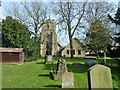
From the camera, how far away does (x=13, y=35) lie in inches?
1019

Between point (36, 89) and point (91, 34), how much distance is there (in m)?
20.1

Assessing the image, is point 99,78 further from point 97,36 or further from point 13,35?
point 13,35

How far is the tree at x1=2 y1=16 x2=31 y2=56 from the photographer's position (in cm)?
2512

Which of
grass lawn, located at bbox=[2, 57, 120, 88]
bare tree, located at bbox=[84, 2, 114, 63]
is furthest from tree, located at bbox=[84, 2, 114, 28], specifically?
grass lawn, located at bbox=[2, 57, 120, 88]

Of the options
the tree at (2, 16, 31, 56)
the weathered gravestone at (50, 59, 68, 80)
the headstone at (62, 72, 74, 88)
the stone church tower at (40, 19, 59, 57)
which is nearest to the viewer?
the headstone at (62, 72, 74, 88)

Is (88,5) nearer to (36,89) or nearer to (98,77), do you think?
(36,89)

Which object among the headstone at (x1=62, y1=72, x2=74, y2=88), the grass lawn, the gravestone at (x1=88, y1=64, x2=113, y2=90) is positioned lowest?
the grass lawn

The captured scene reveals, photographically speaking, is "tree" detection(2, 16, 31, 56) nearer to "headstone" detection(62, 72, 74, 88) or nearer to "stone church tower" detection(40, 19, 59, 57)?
"stone church tower" detection(40, 19, 59, 57)

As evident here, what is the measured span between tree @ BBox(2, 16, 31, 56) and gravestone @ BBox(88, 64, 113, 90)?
2529cm

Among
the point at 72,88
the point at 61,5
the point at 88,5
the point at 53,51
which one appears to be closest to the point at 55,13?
the point at 61,5

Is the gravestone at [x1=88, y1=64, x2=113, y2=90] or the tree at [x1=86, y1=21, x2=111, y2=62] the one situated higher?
the tree at [x1=86, y1=21, x2=111, y2=62]

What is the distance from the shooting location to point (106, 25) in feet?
72.9

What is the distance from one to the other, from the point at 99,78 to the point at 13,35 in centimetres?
2640

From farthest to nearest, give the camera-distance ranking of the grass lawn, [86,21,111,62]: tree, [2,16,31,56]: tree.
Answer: [2,16,31,56]: tree
[86,21,111,62]: tree
the grass lawn
